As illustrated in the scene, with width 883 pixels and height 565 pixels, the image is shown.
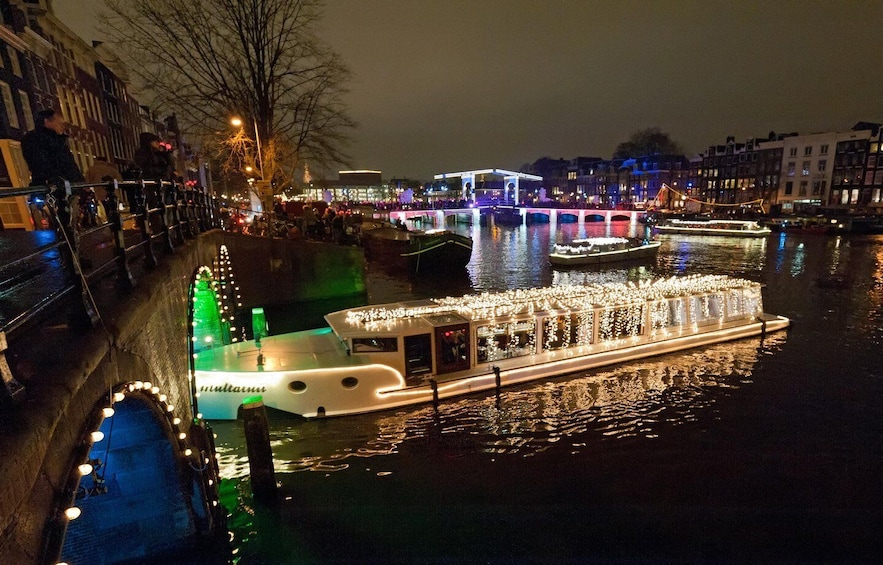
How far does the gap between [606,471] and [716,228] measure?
193ft

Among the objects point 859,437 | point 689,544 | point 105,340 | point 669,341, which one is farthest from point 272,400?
point 859,437

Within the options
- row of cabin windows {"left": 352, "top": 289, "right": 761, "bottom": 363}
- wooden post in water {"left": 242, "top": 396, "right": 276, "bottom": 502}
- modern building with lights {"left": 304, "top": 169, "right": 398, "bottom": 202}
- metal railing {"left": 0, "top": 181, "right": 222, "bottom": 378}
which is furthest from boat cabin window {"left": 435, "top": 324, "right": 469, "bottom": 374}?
modern building with lights {"left": 304, "top": 169, "right": 398, "bottom": 202}

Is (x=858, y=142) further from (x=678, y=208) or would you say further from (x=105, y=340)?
(x=105, y=340)

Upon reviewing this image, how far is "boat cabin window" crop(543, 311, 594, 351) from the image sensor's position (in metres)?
15.1

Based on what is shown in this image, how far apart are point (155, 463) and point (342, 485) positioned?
4915 millimetres

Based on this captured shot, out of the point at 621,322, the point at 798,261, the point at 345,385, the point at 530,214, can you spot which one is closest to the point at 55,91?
the point at 345,385

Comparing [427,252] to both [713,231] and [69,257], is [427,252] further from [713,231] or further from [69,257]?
[713,231]

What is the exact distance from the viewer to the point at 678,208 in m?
90.2

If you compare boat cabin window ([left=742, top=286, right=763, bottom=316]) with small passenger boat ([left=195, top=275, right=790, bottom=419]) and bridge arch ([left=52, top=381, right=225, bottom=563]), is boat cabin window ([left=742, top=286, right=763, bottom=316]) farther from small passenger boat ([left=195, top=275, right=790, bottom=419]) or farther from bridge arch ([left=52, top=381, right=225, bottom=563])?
bridge arch ([left=52, top=381, right=225, bottom=563])

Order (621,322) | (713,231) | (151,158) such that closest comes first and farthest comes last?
(151,158)
(621,322)
(713,231)

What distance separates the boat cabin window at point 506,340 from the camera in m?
14.3

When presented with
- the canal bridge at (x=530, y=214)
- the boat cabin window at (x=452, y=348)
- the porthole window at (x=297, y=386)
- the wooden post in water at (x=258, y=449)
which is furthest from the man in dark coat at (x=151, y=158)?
the canal bridge at (x=530, y=214)

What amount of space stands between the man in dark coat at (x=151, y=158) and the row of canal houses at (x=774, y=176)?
78.8 metres

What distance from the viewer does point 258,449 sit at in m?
9.24
